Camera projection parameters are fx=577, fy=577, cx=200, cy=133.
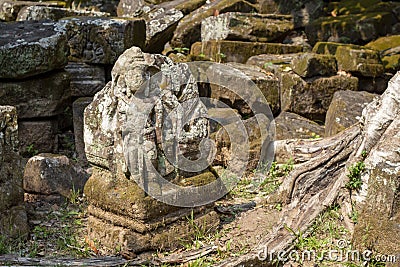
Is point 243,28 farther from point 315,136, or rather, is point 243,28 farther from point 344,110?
point 344,110

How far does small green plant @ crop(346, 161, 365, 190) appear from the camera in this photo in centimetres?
518

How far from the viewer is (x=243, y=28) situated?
1023 cm

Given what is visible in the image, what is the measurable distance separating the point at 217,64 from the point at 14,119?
392 cm

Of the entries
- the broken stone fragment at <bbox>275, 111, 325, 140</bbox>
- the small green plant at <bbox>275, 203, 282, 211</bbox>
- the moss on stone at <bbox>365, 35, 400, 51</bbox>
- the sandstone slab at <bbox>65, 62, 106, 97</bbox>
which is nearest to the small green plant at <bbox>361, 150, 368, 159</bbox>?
the small green plant at <bbox>275, 203, 282, 211</bbox>

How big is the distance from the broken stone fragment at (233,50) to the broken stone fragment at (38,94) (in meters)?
2.35

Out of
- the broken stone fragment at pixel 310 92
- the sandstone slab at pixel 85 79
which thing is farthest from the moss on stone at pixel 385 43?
the sandstone slab at pixel 85 79

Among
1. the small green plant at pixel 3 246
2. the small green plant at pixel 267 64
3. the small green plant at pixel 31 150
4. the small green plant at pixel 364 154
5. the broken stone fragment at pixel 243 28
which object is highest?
the broken stone fragment at pixel 243 28

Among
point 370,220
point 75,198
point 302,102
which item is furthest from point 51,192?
point 302,102

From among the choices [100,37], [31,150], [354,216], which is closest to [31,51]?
[31,150]

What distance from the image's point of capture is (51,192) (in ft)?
19.8

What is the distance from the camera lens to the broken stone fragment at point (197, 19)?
10.9 meters

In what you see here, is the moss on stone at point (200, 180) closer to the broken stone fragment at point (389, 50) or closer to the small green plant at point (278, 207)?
the small green plant at point (278, 207)

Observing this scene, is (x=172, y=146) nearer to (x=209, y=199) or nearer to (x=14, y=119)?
(x=209, y=199)

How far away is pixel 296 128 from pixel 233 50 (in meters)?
2.27
